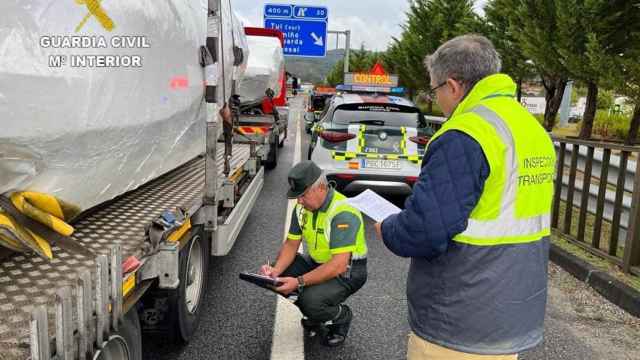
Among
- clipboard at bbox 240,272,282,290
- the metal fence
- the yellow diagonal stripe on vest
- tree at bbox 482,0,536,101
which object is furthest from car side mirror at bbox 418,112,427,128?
tree at bbox 482,0,536,101

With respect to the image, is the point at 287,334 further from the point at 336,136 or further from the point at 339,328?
the point at 336,136

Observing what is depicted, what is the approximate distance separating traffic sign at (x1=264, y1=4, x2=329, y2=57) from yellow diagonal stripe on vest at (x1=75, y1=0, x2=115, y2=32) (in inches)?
856

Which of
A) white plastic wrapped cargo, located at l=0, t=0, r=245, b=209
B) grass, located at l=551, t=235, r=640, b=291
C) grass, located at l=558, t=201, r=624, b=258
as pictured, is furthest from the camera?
grass, located at l=558, t=201, r=624, b=258

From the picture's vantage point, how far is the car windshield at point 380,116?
7.13 metres

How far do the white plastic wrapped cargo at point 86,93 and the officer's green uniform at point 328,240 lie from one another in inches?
35.2

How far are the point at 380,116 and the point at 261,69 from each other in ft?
14.0

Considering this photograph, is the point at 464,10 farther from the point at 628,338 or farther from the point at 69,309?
the point at 69,309

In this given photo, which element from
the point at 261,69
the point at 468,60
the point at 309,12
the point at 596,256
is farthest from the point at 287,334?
the point at 309,12

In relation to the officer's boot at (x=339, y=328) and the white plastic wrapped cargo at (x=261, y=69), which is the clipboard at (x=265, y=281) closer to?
the officer's boot at (x=339, y=328)

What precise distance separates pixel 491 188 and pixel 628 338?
2.76 m

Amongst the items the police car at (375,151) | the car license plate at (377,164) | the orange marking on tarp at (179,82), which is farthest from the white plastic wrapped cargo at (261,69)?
the orange marking on tarp at (179,82)

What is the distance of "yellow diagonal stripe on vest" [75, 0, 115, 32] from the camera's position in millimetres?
2352

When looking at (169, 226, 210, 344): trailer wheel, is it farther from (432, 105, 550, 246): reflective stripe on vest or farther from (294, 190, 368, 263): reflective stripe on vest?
(432, 105, 550, 246): reflective stripe on vest

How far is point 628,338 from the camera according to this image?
393cm
